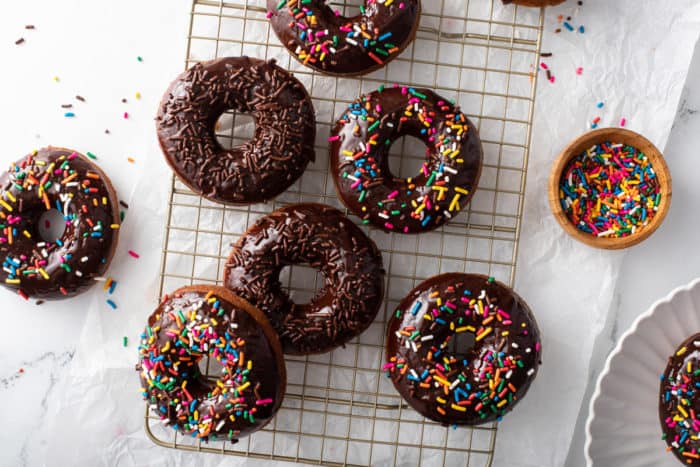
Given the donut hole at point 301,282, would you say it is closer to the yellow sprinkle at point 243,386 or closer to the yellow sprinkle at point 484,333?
the yellow sprinkle at point 243,386

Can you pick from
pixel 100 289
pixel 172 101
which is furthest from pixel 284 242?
pixel 100 289

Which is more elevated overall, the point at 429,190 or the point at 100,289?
Answer: the point at 429,190

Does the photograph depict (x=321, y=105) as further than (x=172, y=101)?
Yes

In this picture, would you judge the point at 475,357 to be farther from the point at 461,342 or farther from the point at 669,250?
the point at 669,250

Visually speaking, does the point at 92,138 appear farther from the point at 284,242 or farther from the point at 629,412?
the point at 629,412

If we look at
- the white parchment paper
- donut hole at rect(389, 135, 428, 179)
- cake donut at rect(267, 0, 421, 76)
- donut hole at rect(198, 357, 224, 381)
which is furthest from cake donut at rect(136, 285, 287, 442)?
cake donut at rect(267, 0, 421, 76)

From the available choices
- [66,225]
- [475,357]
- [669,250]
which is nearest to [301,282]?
[475,357]
